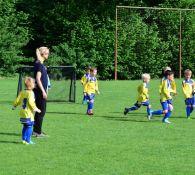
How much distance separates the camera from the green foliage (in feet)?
148

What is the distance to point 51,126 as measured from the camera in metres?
15.9

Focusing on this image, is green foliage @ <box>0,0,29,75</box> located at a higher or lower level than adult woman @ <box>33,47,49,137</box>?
higher

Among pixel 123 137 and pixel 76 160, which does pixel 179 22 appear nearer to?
pixel 123 137

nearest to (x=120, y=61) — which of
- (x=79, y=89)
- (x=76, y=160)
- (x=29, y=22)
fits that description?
(x=29, y=22)

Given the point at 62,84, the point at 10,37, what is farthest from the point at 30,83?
the point at 10,37

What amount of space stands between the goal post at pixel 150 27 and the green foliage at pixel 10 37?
7220mm

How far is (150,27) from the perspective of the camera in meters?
48.3

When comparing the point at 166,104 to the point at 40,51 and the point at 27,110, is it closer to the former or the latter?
the point at 40,51

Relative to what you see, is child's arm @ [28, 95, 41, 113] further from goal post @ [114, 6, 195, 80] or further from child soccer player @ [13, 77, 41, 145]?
goal post @ [114, 6, 195, 80]

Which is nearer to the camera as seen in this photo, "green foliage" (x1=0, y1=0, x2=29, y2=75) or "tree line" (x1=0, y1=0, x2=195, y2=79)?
"green foliage" (x1=0, y1=0, x2=29, y2=75)

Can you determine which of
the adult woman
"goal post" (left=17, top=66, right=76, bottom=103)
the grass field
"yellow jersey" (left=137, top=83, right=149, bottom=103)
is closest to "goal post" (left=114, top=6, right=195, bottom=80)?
"goal post" (left=17, top=66, right=76, bottom=103)

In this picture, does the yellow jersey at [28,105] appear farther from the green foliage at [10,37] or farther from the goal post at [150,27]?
the green foliage at [10,37]

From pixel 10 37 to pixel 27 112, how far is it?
33598mm

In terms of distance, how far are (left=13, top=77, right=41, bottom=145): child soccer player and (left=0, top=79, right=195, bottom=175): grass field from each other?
25 centimetres
